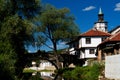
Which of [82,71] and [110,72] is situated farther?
[82,71]

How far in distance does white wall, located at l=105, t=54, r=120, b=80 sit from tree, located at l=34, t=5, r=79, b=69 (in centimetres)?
4498

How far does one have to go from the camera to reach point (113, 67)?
25734 millimetres

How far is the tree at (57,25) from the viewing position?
73.2m

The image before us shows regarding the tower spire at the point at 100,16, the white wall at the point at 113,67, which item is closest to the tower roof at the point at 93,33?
the tower spire at the point at 100,16

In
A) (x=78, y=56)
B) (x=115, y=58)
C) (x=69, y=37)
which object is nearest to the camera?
(x=115, y=58)

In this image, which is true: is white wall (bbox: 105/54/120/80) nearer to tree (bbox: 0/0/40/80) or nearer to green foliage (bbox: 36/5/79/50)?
tree (bbox: 0/0/40/80)

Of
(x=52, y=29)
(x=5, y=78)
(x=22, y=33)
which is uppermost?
(x=52, y=29)

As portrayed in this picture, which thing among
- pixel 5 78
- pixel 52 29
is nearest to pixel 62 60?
pixel 52 29

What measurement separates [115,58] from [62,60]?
51707 millimetres

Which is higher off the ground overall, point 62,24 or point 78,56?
point 62,24

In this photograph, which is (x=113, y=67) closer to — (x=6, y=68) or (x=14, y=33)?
(x=6, y=68)

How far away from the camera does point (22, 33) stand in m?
36.0

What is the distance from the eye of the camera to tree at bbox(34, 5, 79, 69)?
73.2m

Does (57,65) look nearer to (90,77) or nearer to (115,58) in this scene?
(90,77)
